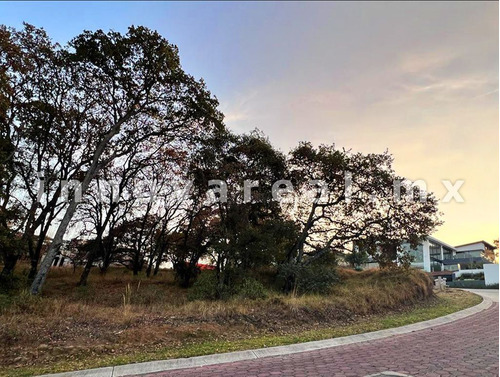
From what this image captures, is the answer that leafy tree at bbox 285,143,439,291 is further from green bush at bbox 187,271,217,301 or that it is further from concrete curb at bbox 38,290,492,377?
concrete curb at bbox 38,290,492,377

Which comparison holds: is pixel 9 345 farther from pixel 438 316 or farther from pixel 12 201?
pixel 438 316

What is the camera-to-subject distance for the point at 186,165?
16703 mm

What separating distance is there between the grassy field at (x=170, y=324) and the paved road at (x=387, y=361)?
3.89ft

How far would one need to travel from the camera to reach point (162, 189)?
23234mm

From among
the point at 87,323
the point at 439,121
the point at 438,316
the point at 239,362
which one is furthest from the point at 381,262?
the point at 87,323

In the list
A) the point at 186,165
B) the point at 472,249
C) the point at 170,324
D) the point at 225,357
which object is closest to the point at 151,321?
the point at 170,324

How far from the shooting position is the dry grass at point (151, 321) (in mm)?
7102

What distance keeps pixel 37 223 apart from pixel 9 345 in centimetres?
993

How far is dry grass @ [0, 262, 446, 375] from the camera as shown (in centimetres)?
710

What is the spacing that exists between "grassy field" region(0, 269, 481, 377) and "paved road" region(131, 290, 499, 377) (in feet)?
3.89

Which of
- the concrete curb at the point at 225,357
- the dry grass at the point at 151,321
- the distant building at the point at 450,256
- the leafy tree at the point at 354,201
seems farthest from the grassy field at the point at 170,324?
the distant building at the point at 450,256

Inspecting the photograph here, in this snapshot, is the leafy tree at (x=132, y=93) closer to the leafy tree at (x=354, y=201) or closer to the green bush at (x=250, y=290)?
the leafy tree at (x=354, y=201)

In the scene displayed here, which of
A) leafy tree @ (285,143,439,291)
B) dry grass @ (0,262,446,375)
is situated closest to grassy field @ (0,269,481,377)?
dry grass @ (0,262,446,375)

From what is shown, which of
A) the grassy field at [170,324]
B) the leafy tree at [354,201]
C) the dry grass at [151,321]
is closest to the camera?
the grassy field at [170,324]
